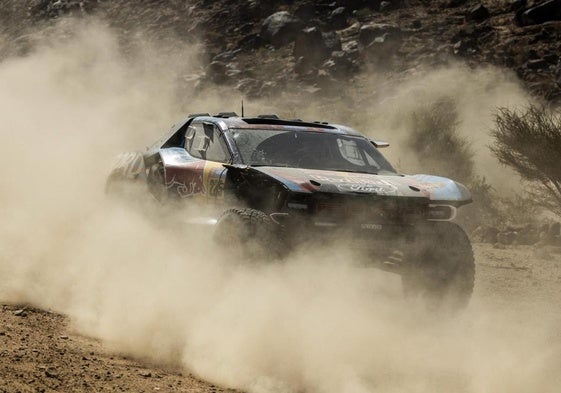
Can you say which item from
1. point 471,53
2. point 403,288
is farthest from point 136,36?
point 403,288

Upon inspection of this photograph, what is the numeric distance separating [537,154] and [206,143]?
884 centimetres

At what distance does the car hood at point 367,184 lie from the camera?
6.23 meters

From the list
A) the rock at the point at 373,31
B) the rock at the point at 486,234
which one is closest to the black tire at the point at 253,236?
the rock at the point at 486,234

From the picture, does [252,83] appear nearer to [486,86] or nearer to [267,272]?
[486,86]

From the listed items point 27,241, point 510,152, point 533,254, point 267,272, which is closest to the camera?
point 267,272

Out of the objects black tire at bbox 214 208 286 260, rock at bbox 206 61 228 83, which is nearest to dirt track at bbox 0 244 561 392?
black tire at bbox 214 208 286 260

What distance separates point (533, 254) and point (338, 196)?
22.5ft

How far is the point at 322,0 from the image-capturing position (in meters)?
36.9

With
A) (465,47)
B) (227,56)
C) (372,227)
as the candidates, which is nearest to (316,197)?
(372,227)

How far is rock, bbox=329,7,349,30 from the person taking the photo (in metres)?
35.5

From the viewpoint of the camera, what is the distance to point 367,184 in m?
6.52

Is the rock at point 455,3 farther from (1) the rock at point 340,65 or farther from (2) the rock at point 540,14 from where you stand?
(1) the rock at point 340,65

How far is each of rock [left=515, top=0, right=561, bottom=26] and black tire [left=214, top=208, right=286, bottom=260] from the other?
2859 cm

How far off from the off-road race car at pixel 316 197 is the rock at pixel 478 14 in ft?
90.4
